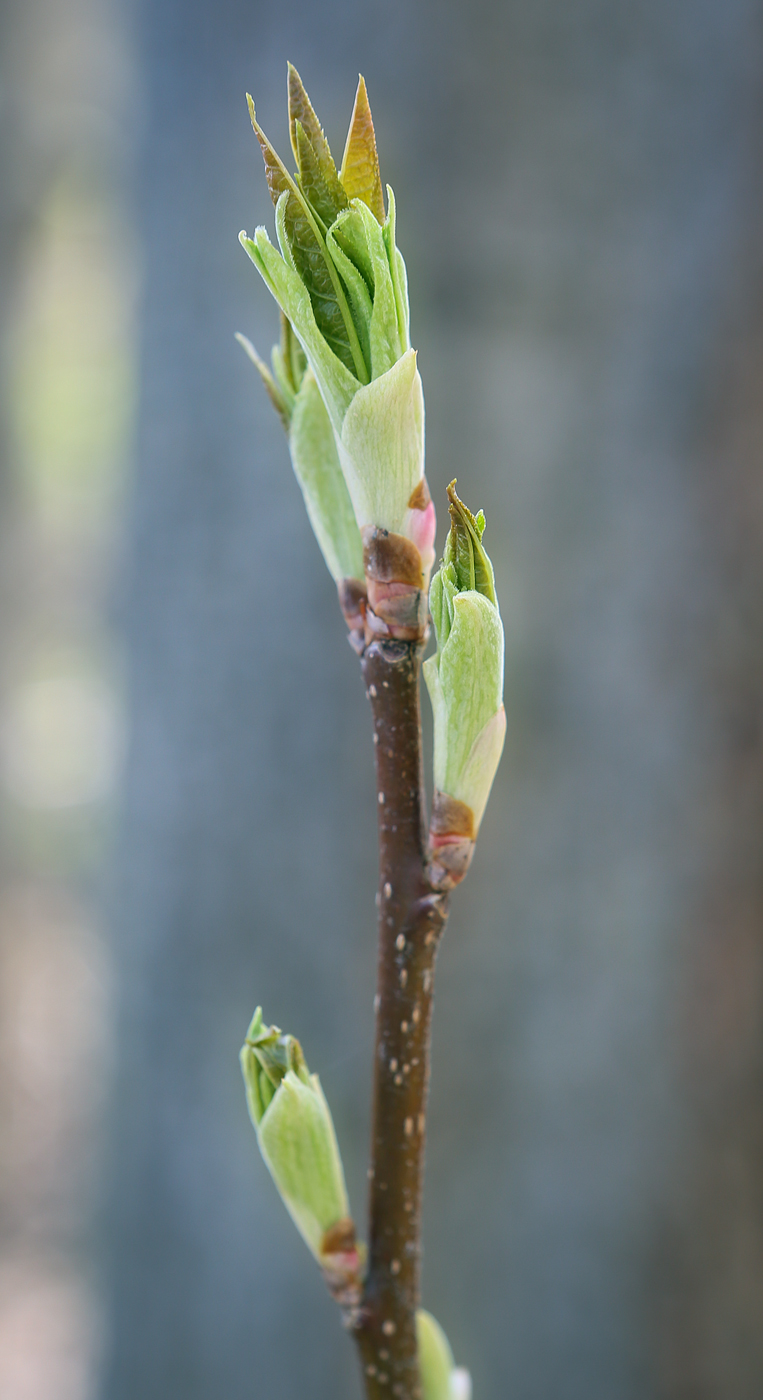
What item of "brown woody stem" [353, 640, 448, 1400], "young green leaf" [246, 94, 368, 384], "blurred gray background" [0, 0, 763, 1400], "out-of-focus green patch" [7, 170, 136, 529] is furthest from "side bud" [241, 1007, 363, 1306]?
"out-of-focus green patch" [7, 170, 136, 529]

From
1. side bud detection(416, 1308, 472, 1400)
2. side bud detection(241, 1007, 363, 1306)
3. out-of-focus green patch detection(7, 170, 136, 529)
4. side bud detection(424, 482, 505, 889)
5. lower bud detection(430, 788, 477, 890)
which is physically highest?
out-of-focus green patch detection(7, 170, 136, 529)

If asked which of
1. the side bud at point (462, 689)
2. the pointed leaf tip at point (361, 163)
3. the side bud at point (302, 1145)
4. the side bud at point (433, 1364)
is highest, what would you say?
the pointed leaf tip at point (361, 163)

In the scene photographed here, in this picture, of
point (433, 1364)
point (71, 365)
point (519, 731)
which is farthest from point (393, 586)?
point (71, 365)

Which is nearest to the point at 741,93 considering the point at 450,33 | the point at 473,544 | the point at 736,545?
the point at 450,33

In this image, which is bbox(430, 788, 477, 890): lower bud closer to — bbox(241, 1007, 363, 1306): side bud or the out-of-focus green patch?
bbox(241, 1007, 363, 1306): side bud

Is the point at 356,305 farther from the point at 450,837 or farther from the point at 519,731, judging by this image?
the point at 519,731

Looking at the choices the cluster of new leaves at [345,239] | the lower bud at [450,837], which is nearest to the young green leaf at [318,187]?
the cluster of new leaves at [345,239]

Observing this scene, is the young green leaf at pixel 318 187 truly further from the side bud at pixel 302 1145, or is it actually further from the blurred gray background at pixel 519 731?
the blurred gray background at pixel 519 731
